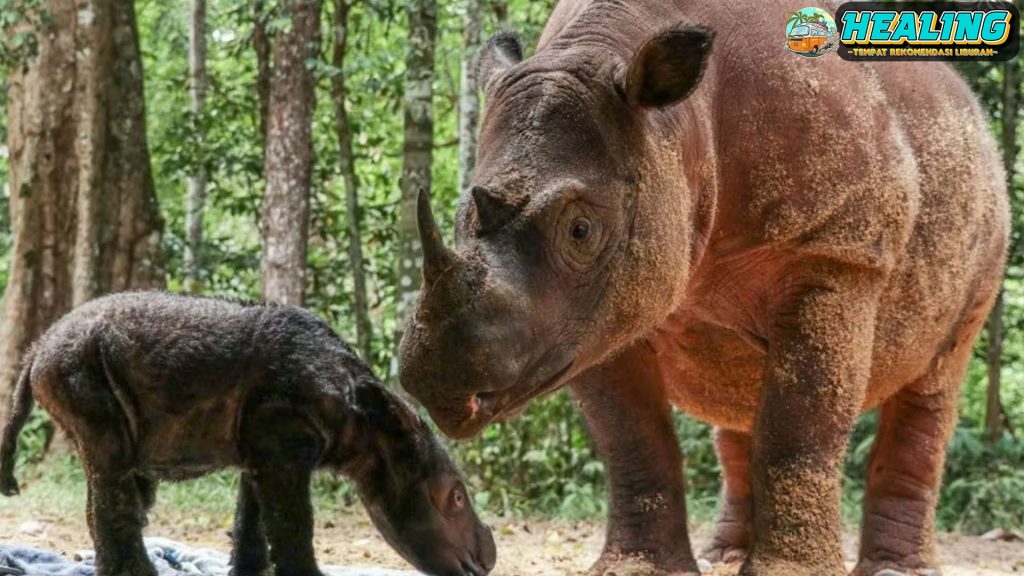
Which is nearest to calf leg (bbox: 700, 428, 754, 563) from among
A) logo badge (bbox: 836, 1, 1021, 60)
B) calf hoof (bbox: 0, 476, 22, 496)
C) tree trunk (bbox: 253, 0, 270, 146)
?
logo badge (bbox: 836, 1, 1021, 60)

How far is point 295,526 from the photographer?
15.9 ft

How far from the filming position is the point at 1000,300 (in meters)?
10.2

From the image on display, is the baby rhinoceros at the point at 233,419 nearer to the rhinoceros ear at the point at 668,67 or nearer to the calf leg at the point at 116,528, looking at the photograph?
the calf leg at the point at 116,528

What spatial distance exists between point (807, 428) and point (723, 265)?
26.3 inches

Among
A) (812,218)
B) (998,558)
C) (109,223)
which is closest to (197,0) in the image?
(109,223)

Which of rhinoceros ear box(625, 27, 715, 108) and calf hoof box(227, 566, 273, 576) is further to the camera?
calf hoof box(227, 566, 273, 576)

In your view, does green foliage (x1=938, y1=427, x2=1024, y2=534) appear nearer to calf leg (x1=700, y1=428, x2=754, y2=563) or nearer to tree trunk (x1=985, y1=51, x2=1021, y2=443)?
tree trunk (x1=985, y1=51, x2=1021, y2=443)

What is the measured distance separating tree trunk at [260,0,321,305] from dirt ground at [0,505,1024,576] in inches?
72.2

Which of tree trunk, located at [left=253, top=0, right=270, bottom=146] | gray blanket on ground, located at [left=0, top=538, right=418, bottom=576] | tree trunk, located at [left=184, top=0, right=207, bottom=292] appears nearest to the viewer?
gray blanket on ground, located at [left=0, top=538, right=418, bottom=576]

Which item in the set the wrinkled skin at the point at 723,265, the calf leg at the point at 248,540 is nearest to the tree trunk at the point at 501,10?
the wrinkled skin at the point at 723,265

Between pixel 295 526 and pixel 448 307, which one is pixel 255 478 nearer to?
pixel 295 526

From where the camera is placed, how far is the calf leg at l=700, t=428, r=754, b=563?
23.2 feet

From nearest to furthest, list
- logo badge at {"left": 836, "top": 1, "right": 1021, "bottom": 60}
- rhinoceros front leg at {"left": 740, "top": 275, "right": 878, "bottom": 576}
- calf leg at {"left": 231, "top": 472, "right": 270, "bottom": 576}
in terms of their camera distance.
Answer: rhinoceros front leg at {"left": 740, "top": 275, "right": 878, "bottom": 576}
calf leg at {"left": 231, "top": 472, "right": 270, "bottom": 576}
logo badge at {"left": 836, "top": 1, "right": 1021, "bottom": 60}

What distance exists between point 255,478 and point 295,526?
0.23m
